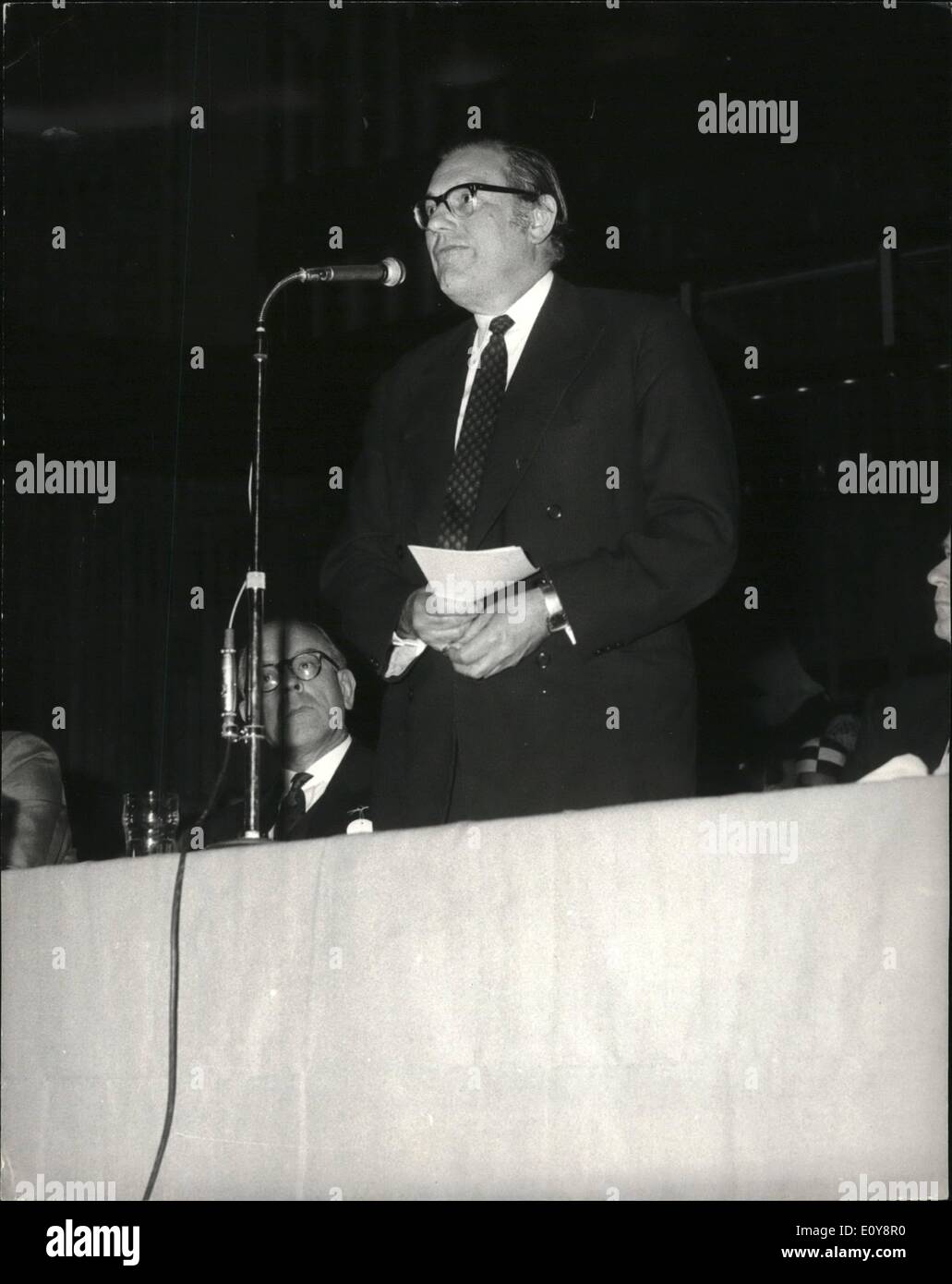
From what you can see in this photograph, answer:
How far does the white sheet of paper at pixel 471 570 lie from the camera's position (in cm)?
221

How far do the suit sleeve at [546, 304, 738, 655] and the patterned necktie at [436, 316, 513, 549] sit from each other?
0.21m

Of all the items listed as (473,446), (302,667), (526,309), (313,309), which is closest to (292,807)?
(302,667)

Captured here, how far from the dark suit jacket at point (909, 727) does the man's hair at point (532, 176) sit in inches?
38.8

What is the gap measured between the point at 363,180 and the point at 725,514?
3681 millimetres

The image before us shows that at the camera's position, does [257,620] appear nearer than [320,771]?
Yes

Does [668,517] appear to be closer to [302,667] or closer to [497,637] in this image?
[497,637]

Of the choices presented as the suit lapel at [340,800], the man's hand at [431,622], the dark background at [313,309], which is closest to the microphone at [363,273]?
the man's hand at [431,622]

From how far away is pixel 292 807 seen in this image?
3.41 meters

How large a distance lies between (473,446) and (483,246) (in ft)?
1.10

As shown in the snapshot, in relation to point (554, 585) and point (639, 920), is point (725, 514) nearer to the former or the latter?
point (554, 585)

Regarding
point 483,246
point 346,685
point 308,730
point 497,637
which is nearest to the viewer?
point 497,637

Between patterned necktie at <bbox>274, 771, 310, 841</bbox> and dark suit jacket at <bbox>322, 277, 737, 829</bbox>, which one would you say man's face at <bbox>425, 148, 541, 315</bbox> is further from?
patterned necktie at <bbox>274, 771, 310, 841</bbox>
